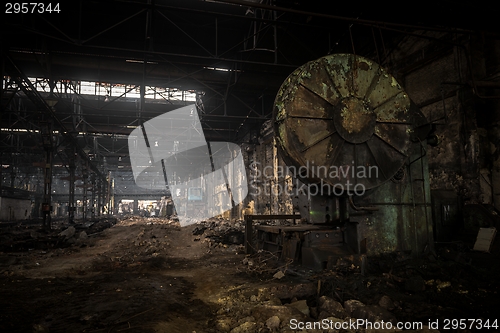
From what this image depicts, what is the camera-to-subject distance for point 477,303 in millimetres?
3180

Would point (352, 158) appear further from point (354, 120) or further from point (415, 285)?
point (415, 285)

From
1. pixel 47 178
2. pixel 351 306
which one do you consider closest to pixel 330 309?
pixel 351 306

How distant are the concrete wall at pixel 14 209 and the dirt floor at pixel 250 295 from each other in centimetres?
1812

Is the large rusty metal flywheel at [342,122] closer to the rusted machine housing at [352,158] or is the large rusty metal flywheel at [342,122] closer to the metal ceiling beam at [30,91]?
the rusted machine housing at [352,158]

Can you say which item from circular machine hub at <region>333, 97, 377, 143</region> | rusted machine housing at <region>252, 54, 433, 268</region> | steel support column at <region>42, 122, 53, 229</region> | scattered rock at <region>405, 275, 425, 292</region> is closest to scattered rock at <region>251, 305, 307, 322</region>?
scattered rock at <region>405, 275, 425, 292</region>

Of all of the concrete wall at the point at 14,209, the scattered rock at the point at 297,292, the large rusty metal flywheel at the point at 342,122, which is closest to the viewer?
the scattered rock at the point at 297,292

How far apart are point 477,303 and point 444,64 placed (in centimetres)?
549

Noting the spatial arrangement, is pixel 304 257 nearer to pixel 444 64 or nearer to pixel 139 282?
pixel 139 282

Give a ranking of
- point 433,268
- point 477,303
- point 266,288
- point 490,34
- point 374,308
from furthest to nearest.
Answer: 1. point 490,34
2. point 433,268
3. point 266,288
4. point 477,303
5. point 374,308

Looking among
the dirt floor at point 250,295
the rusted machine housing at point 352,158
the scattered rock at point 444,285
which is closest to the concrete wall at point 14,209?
the dirt floor at point 250,295

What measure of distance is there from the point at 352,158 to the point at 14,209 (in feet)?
83.3

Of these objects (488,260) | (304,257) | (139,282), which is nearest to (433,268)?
(488,260)

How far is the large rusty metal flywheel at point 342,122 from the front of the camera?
4680mm

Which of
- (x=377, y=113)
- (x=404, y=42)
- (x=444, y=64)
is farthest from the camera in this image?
(x=404, y=42)
